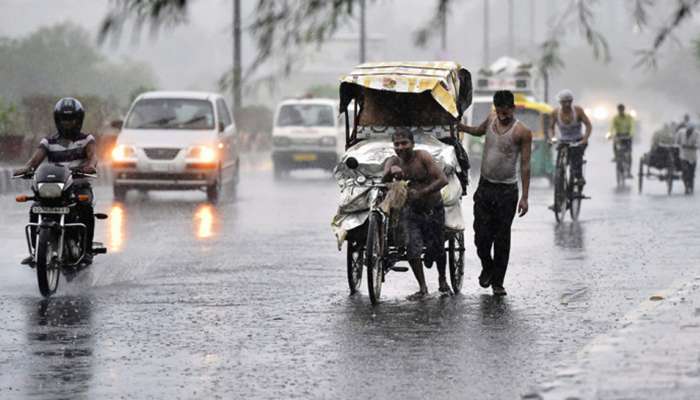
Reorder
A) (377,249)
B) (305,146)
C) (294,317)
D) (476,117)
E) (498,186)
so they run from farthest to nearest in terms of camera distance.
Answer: (476,117) → (305,146) → (498,186) → (377,249) → (294,317)

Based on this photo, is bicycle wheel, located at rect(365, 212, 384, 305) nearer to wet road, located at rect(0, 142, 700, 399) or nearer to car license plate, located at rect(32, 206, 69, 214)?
wet road, located at rect(0, 142, 700, 399)

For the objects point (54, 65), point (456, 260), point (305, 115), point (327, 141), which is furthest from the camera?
point (54, 65)

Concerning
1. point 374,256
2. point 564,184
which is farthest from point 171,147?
point 374,256

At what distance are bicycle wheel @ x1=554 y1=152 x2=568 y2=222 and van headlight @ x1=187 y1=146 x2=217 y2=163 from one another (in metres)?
6.47

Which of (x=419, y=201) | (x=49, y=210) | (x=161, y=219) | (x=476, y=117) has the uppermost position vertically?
(x=419, y=201)

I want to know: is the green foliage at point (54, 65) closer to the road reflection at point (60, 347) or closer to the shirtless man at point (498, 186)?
the shirtless man at point (498, 186)

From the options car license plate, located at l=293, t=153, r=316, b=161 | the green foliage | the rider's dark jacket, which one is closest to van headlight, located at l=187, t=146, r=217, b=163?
car license plate, located at l=293, t=153, r=316, b=161

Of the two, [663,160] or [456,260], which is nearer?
[456,260]

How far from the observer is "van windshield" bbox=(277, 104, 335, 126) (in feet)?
129

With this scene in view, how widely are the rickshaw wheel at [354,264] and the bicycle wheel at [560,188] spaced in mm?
8778

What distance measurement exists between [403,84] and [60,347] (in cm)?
520

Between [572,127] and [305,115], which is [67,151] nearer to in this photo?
[572,127]

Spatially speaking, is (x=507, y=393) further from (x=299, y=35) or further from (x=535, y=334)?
(x=299, y=35)

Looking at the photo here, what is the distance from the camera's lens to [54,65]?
77.7 m
